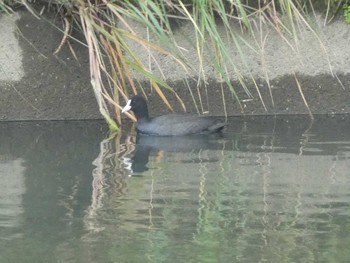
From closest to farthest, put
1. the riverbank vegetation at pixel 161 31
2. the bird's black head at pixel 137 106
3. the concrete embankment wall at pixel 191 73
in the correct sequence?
the riverbank vegetation at pixel 161 31 < the bird's black head at pixel 137 106 < the concrete embankment wall at pixel 191 73

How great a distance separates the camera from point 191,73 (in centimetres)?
990

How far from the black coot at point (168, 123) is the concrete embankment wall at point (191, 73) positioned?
383 mm

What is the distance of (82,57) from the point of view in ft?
32.1

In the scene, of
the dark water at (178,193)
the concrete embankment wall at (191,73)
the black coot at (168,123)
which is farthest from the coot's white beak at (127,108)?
the concrete embankment wall at (191,73)

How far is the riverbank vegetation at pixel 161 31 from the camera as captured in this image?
30.0ft

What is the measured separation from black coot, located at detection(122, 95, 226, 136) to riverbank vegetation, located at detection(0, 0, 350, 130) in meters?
0.12

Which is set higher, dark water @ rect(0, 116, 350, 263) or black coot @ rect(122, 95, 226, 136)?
black coot @ rect(122, 95, 226, 136)

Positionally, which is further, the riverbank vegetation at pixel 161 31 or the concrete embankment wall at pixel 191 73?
the concrete embankment wall at pixel 191 73

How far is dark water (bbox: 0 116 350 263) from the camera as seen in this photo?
18.8ft

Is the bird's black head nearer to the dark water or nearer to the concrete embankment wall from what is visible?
the dark water

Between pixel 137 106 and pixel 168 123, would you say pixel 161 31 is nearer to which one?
pixel 137 106

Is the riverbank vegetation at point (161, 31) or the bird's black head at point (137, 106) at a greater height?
the riverbank vegetation at point (161, 31)

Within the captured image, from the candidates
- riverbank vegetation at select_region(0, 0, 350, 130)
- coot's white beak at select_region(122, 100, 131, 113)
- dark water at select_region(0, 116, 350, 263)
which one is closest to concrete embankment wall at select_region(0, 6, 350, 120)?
riverbank vegetation at select_region(0, 0, 350, 130)

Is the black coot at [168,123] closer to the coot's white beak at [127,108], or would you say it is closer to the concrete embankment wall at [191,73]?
the coot's white beak at [127,108]
